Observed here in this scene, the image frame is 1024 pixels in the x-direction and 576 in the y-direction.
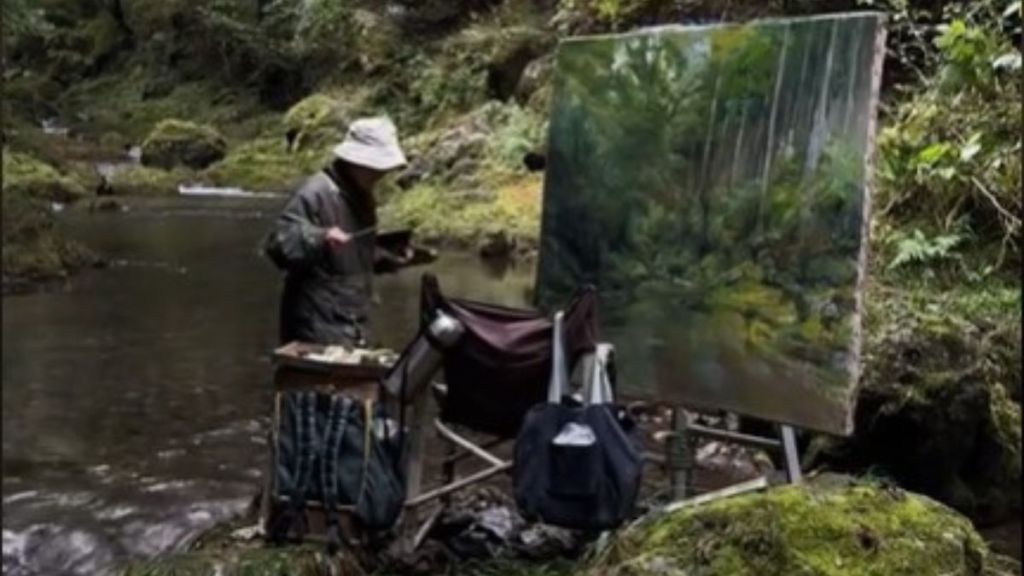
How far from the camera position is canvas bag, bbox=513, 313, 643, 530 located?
2682mm

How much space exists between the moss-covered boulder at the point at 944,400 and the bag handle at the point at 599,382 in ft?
3.49

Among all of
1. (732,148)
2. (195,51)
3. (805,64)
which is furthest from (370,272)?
(805,64)

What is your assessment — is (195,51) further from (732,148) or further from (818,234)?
(818,234)

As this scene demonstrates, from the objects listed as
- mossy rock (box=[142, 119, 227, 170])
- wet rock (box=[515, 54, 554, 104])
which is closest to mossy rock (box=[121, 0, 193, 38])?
mossy rock (box=[142, 119, 227, 170])

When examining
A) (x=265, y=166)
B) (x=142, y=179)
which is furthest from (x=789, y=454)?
(x=142, y=179)

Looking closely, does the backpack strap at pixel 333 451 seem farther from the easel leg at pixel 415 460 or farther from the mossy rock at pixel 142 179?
the mossy rock at pixel 142 179

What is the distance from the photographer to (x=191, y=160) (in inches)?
152

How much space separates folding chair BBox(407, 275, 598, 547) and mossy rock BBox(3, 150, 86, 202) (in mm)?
936

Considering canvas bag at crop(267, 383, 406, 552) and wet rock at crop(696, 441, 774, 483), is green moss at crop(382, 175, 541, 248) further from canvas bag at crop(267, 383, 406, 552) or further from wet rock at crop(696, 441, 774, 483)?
canvas bag at crop(267, 383, 406, 552)

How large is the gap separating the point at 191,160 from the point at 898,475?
2.21 metres

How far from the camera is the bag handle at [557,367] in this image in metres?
2.83

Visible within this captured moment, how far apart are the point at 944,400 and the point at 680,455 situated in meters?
0.86

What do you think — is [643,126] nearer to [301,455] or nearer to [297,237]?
[297,237]

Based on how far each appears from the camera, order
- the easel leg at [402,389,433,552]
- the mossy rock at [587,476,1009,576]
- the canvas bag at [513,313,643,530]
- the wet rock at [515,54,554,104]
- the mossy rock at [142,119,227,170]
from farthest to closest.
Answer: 1. the wet rock at [515,54,554,104]
2. the mossy rock at [142,119,227,170]
3. the easel leg at [402,389,433,552]
4. the canvas bag at [513,313,643,530]
5. the mossy rock at [587,476,1009,576]
